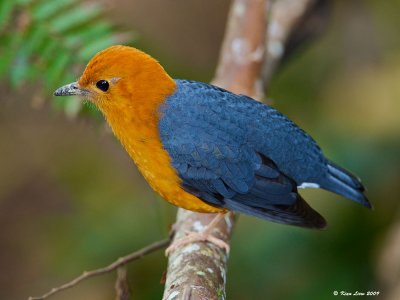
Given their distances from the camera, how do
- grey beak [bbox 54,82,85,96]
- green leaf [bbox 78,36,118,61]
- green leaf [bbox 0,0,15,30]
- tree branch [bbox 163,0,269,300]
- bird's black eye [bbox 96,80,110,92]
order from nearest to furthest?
tree branch [bbox 163,0,269,300] → bird's black eye [bbox 96,80,110,92] → grey beak [bbox 54,82,85,96] → green leaf [bbox 0,0,15,30] → green leaf [bbox 78,36,118,61]

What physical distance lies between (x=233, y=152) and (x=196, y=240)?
0.56 m

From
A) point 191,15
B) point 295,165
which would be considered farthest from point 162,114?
point 191,15

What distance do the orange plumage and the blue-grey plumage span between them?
52 mm

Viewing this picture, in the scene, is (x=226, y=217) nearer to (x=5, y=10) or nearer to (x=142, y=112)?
(x=142, y=112)

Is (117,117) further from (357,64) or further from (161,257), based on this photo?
(357,64)

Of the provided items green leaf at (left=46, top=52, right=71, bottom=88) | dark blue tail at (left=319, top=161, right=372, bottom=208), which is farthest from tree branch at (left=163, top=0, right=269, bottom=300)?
green leaf at (left=46, top=52, right=71, bottom=88)

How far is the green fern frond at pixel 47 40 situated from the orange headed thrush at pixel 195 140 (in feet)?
2.40

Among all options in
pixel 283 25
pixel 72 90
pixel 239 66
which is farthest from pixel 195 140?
pixel 283 25

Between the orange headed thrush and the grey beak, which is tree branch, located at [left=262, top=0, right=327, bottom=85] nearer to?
the orange headed thrush

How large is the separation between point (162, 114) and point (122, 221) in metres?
2.04

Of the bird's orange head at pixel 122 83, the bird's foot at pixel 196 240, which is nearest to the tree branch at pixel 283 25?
the bird's orange head at pixel 122 83

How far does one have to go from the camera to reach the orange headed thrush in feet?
13.4

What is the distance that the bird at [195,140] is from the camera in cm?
408

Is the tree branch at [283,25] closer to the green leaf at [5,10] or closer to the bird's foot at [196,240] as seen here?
the bird's foot at [196,240]
